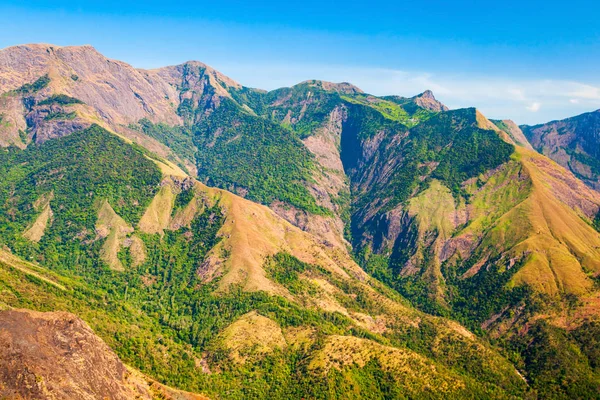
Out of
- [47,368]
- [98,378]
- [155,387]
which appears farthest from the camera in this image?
[155,387]

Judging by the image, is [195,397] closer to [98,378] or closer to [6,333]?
[98,378]

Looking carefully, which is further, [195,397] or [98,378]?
[195,397]

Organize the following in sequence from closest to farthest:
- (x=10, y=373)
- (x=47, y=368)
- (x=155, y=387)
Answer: (x=10, y=373) < (x=47, y=368) < (x=155, y=387)

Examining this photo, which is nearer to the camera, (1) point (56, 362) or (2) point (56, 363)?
(2) point (56, 363)

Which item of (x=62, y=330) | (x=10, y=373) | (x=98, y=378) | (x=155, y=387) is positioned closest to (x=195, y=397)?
(x=155, y=387)

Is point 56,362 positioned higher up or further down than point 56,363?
higher up
